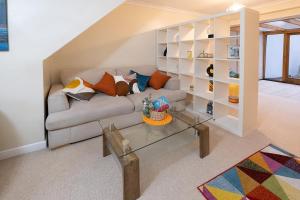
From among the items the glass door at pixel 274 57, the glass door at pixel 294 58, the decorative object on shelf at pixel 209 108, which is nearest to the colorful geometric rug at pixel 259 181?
the decorative object on shelf at pixel 209 108

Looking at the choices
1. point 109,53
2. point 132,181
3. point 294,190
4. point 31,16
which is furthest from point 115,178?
point 109,53

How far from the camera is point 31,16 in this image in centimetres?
193

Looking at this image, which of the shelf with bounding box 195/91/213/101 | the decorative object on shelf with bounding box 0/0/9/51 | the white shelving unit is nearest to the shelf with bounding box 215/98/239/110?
the white shelving unit

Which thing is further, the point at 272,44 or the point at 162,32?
the point at 272,44

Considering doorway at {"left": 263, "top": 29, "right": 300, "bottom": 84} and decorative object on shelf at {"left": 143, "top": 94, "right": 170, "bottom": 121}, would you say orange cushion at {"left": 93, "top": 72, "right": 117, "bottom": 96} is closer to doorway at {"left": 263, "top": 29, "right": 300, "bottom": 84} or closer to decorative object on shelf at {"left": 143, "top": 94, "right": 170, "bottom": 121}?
decorative object on shelf at {"left": 143, "top": 94, "right": 170, "bottom": 121}

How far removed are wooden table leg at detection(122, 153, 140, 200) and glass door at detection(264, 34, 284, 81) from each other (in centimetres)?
706

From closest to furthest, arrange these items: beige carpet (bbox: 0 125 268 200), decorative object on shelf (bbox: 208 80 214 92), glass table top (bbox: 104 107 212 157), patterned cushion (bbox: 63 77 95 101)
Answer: beige carpet (bbox: 0 125 268 200)
glass table top (bbox: 104 107 212 157)
patterned cushion (bbox: 63 77 95 101)
decorative object on shelf (bbox: 208 80 214 92)

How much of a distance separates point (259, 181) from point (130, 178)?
45.4 inches

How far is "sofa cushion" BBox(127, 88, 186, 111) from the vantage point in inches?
106

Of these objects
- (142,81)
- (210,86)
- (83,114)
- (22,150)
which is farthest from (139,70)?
(22,150)

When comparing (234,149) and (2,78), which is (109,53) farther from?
(234,149)

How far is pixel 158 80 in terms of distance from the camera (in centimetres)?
339

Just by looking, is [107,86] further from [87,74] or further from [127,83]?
[87,74]

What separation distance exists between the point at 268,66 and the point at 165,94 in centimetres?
570
